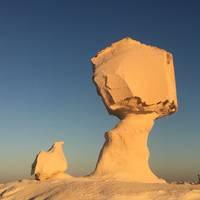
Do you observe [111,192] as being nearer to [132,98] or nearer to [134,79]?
[132,98]

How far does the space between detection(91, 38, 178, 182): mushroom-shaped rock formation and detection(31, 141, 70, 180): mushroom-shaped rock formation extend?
1.43 m

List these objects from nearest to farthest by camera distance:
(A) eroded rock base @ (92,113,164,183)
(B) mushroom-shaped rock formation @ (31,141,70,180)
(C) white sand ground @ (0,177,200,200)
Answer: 1. (C) white sand ground @ (0,177,200,200)
2. (B) mushroom-shaped rock formation @ (31,141,70,180)
3. (A) eroded rock base @ (92,113,164,183)

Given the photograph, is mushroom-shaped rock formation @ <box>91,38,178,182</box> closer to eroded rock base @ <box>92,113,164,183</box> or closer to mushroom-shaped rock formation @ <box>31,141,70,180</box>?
eroded rock base @ <box>92,113,164,183</box>

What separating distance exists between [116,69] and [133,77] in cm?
77

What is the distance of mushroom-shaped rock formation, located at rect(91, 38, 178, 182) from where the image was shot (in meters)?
17.0

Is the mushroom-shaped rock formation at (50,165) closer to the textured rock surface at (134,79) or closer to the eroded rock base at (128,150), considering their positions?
the eroded rock base at (128,150)

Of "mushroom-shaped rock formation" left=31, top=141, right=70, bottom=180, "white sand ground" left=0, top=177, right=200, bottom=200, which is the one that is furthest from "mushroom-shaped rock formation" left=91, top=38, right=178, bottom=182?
"white sand ground" left=0, top=177, right=200, bottom=200

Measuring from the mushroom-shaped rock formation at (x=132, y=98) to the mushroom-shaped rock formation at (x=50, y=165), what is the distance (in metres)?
1.43

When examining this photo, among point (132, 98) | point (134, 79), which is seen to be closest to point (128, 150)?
point (132, 98)

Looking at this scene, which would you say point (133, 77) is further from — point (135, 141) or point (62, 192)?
point (62, 192)

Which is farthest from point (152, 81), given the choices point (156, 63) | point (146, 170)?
point (146, 170)

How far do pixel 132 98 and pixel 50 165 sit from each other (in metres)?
4.28

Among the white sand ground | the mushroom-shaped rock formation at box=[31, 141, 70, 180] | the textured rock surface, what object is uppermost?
the textured rock surface

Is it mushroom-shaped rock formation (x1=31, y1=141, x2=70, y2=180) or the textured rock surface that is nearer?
mushroom-shaped rock formation (x1=31, y1=141, x2=70, y2=180)
